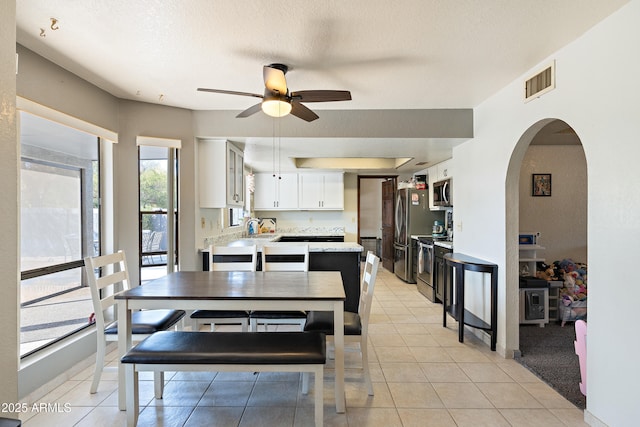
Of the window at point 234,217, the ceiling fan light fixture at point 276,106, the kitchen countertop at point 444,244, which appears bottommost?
the kitchen countertop at point 444,244

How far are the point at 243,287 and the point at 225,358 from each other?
0.48 meters

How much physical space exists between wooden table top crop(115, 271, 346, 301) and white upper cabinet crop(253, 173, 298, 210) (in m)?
4.05

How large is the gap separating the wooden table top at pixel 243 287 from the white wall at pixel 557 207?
3097mm

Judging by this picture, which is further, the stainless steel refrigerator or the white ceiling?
the stainless steel refrigerator

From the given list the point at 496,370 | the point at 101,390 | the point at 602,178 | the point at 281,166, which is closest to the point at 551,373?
the point at 496,370

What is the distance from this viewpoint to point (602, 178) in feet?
6.24

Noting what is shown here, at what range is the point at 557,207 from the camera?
4.14m

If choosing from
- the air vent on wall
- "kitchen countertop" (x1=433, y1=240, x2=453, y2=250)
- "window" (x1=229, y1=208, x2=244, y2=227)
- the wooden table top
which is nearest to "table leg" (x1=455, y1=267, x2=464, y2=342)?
"kitchen countertop" (x1=433, y1=240, x2=453, y2=250)

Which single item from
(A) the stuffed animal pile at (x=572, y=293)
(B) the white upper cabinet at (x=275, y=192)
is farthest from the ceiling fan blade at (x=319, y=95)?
(B) the white upper cabinet at (x=275, y=192)

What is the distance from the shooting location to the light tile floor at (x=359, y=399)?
6.56ft

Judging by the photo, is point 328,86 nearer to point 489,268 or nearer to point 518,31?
point 518,31

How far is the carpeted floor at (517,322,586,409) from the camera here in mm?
2358

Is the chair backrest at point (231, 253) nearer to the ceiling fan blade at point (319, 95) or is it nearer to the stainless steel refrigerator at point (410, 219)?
the ceiling fan blade at point (319, 95)

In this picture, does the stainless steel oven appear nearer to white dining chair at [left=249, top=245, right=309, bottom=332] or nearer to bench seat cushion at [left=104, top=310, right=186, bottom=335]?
white dining chair at [left=249, top=245, right=309, bottom=332]
